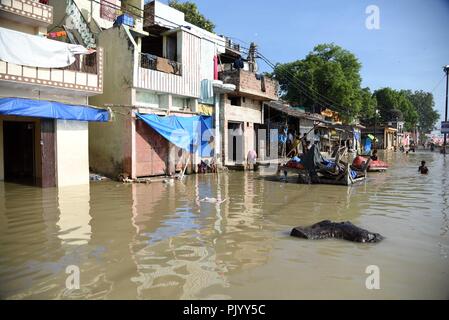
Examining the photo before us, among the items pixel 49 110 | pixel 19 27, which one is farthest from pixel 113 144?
pixel 19 27

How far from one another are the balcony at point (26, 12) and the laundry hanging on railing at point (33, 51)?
1813mm

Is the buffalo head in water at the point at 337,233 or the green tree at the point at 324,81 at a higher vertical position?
the green tree at the point at 324,81

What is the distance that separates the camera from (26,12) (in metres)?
13.6

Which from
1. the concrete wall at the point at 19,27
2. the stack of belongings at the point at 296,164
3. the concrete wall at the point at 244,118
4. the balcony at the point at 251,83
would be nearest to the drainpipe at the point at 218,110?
the concrete wall at the point at 244,118

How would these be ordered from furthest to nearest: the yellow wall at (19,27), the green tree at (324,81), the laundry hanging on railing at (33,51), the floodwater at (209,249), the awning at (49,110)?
the green tree at (324,81)
the yellow wall at (19,27)
the awning at (49,110)
the laundry hanging on railing at (33,51)
the floodwater at (209,249)

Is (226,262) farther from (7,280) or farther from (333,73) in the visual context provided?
(333,73)

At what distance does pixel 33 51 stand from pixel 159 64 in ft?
22.0

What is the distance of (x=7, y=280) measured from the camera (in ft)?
16.1

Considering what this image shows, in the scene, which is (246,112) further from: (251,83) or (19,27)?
(19,27)

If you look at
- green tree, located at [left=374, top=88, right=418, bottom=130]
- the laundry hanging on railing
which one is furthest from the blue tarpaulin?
green tree, located at [left=374, top=88, right=418, bottom=130]

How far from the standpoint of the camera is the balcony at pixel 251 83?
22.8 metres

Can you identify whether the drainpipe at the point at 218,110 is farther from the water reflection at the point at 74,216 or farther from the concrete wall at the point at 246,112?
the water reflection at the point at 74,216

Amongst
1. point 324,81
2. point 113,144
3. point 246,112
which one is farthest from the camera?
point 324,81

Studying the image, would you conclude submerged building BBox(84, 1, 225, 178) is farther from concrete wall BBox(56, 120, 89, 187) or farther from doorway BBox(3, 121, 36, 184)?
doorway BBox(3, 121, 36, 184)
